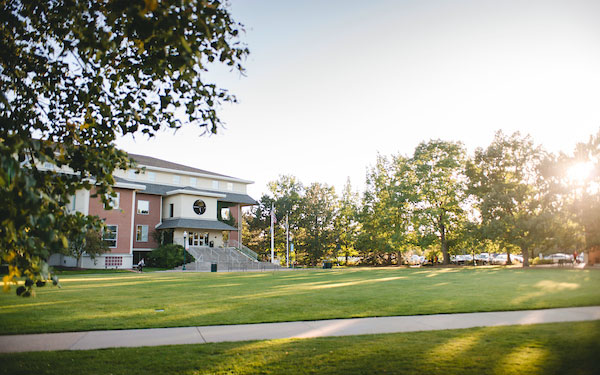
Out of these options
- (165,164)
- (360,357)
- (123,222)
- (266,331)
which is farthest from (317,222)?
(360,357)

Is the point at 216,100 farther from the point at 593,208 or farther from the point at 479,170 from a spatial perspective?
the point at 479,170

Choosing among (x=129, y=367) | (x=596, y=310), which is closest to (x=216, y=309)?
(x=129, y=367)

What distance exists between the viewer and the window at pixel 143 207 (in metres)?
40.1

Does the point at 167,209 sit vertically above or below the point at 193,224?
above

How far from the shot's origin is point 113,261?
110 ft

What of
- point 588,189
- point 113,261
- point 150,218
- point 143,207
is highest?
point 143,207

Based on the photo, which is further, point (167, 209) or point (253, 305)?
point (167, 209)

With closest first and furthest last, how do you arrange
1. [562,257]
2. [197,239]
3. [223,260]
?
[562,257] < [223,260] < [197,239]

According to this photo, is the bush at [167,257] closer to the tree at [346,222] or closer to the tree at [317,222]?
the tree at [317,222]

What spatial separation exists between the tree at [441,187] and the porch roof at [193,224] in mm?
22371

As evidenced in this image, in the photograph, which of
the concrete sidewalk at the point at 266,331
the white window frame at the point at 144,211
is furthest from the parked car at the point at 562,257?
the white window frame at the point at 144,211

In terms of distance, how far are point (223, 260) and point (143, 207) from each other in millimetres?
10401

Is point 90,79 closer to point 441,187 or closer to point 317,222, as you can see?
point 441,187

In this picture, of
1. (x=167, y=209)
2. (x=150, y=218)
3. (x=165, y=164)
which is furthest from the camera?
(x=165, y=164)
